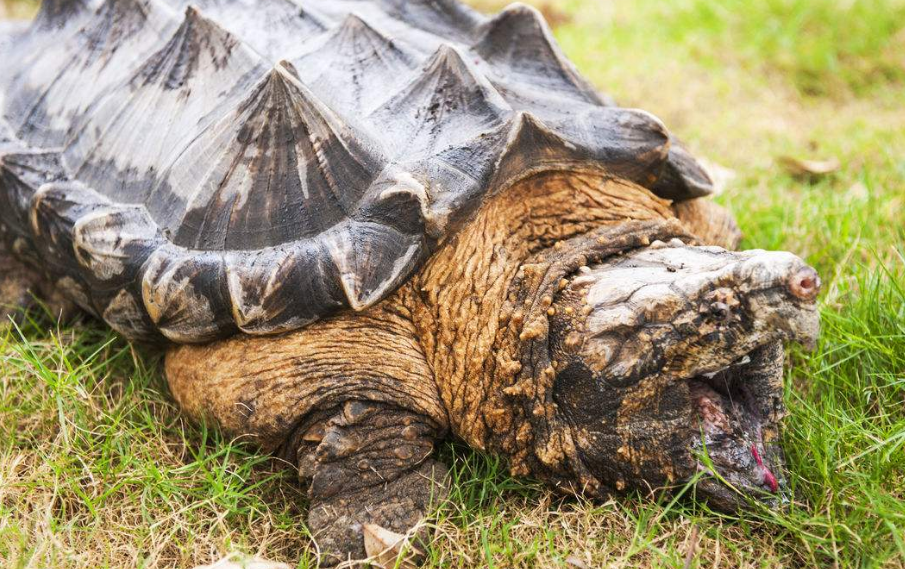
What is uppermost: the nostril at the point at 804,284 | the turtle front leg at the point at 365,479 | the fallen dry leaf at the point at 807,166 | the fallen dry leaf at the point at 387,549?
the nostril at the point at 804,284

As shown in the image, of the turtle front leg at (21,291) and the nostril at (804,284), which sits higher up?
the nostril at (804,284)

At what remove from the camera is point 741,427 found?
2107mm

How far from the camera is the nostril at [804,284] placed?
186 centimetres

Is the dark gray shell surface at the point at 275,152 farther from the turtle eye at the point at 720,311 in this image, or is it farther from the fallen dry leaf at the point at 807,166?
the fallen dry leaf at the point at 807,166

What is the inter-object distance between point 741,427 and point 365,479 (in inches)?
41.3

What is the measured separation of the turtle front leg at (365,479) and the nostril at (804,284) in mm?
1056

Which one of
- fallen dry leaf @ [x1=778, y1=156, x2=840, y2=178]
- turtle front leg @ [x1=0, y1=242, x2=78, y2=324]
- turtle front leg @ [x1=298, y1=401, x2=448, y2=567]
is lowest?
turtle front leg @ [x1=298, y1=401, x2=448, y2=567]

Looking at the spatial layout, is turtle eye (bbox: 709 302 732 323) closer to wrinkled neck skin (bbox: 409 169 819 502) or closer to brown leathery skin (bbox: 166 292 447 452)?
wrinkled neck skin (bbox: 409 169 819 502)

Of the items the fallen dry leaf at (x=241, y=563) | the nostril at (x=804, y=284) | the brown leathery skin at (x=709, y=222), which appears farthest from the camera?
the brown leathery skin at (x=709, y=222)

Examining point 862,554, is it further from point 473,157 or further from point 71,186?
point 71,186

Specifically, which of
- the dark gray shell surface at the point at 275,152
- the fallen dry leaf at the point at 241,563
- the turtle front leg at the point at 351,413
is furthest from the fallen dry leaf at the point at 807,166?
the fallen dry leaf at the point at 241,563

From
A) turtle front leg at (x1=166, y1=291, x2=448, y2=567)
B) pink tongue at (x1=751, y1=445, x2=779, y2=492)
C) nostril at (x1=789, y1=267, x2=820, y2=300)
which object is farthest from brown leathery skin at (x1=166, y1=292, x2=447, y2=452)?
nostril at (x1=789, y1=267, x2=820, y2=300)

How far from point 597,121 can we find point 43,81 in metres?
2.17

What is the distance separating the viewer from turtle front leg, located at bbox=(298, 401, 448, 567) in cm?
211
